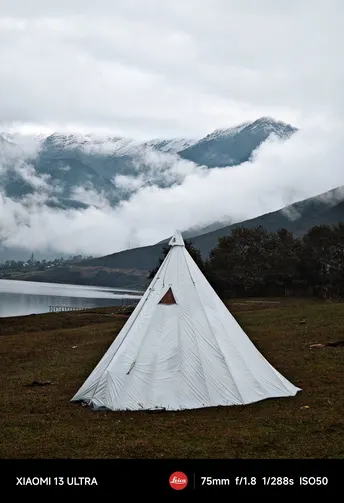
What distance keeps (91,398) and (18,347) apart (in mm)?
17411

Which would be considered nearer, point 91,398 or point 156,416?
point 156,416

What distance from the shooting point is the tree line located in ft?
309

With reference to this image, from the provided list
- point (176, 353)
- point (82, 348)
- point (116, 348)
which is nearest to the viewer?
point (176, 353)

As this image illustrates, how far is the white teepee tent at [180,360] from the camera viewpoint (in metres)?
16.0

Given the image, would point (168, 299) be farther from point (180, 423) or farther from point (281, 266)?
point (281, 266)

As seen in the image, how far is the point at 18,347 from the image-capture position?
1287 inches

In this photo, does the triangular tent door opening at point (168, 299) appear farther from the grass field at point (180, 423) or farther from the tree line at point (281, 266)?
the tree line at point (281, 266)

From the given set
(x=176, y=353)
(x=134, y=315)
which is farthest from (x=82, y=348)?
(x=176, y=353)
